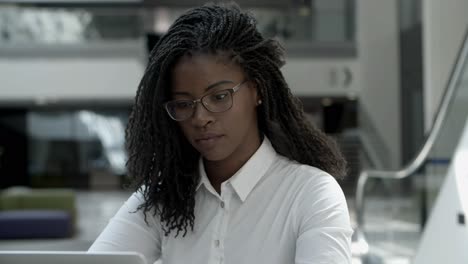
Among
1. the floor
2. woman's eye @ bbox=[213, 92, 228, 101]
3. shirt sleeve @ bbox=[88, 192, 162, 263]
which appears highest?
woman's eye @ bbox=[213, 92, 228, 101]

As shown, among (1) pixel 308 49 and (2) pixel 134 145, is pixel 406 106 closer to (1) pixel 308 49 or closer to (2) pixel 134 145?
(1) pixel 308 49

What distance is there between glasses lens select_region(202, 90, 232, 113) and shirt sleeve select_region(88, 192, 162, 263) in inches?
11.1

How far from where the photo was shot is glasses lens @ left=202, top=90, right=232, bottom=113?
53.7 inches

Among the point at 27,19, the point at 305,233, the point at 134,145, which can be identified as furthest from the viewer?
the point at 27,19

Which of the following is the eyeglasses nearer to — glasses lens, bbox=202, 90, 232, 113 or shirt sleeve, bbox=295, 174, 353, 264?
glasses lens, bbox=202, 90, 232, 113

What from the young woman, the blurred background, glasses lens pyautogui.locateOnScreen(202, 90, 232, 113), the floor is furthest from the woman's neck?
the blurred background

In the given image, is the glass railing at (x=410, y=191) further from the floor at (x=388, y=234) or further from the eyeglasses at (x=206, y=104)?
the eyeglasses at (x=206, y=104)

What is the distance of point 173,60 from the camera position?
1405 mm

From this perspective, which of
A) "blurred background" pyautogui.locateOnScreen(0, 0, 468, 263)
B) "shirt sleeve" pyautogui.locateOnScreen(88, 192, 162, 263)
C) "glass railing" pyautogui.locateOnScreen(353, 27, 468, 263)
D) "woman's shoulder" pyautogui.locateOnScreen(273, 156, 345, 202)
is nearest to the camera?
"woman's shoulder" pyautogui.locateOnScreen(273, 156, 345, 202)

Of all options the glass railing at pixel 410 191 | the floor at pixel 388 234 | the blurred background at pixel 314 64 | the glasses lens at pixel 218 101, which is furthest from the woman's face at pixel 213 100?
the blurred background at pixel 314 64

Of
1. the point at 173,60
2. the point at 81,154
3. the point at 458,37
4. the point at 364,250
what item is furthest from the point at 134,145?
the point at 81,154

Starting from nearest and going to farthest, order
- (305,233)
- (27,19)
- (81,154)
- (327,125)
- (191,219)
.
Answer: (305,233)
(191,219)
(27,19)
(327,125)
(81,154)

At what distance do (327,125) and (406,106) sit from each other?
4296mm

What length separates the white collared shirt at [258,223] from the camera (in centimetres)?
124
